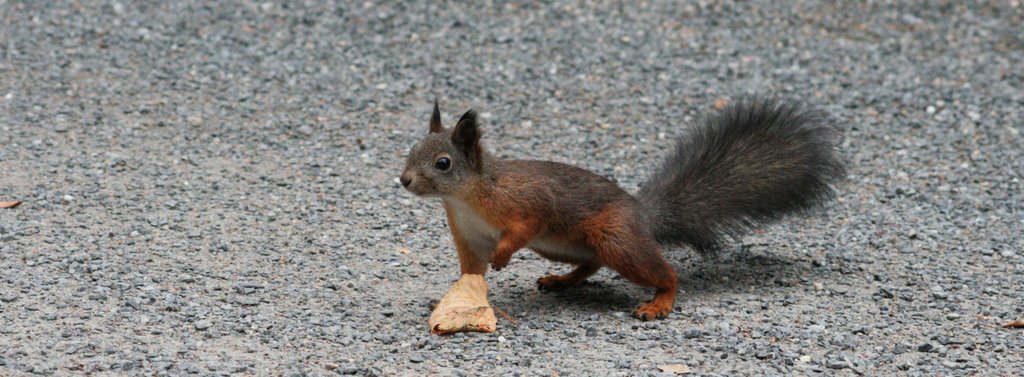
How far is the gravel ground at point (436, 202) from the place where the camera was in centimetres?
397

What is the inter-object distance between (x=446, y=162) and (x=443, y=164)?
1 centimetres

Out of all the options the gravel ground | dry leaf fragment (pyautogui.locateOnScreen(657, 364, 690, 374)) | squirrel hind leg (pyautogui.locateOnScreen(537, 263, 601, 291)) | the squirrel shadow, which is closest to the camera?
dry leaf fragment (pyautogui.locateOnScreen(657, 364, 690, 374))

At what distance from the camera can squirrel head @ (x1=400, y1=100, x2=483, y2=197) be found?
13.3 feet

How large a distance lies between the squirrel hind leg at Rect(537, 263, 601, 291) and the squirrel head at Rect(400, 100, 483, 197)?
2.44ft

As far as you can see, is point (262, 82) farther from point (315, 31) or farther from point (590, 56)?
point (590, 56)

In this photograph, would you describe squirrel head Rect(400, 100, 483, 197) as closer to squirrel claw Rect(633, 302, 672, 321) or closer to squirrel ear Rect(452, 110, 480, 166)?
squirrel ear Rect(452, 110, 480, 166)

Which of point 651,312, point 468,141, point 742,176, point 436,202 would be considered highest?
point 468,141

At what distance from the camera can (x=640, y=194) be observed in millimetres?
4676

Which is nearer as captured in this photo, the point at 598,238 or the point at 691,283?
the point at 598,238

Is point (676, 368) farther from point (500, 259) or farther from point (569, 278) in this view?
point (569, 278)

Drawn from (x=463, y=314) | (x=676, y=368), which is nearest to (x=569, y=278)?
(x=463, y=314)

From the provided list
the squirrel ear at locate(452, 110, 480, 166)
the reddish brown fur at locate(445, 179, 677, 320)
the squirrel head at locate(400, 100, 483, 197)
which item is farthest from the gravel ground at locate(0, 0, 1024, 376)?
the squirrel ear at locate(452, 110, 480, 166)

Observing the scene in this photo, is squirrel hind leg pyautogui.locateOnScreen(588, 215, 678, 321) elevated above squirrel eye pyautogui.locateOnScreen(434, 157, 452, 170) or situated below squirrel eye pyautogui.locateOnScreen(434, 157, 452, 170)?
below

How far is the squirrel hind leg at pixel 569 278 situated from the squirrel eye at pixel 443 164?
82 cm
